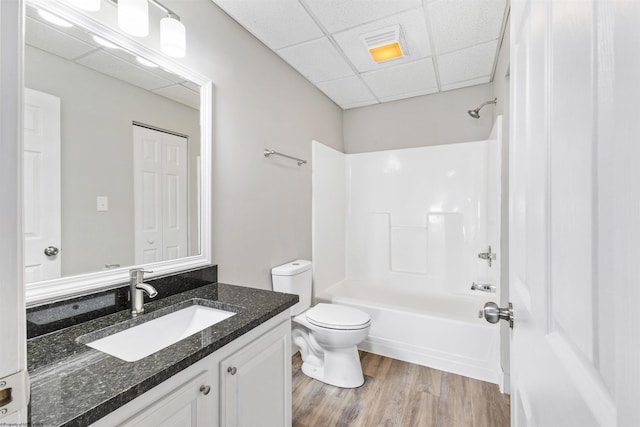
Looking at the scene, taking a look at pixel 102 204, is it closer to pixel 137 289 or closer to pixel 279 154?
pixel 137 289

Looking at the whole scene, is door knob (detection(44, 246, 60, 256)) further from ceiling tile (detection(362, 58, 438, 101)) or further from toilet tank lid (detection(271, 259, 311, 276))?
ceiling tile (detection(362, 58, 438, 101))

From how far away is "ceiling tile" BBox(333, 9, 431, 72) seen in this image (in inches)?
71.4

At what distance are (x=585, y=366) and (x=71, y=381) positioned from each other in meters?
0.99

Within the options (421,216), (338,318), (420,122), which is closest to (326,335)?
(338,318)

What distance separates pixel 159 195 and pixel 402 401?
183cm

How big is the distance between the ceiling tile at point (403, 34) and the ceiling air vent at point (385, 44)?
0.10ft

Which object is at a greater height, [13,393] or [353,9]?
[353,9]

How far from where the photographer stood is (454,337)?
2.15 meters

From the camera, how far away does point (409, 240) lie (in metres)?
3.09

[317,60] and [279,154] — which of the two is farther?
[317,60]

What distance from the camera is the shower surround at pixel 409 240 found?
2322 mm

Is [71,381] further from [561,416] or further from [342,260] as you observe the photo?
[342,260]

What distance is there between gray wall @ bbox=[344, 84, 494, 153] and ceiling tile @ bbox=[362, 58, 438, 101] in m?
0.14

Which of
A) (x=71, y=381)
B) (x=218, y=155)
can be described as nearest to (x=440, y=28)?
(x=218, y=155)
